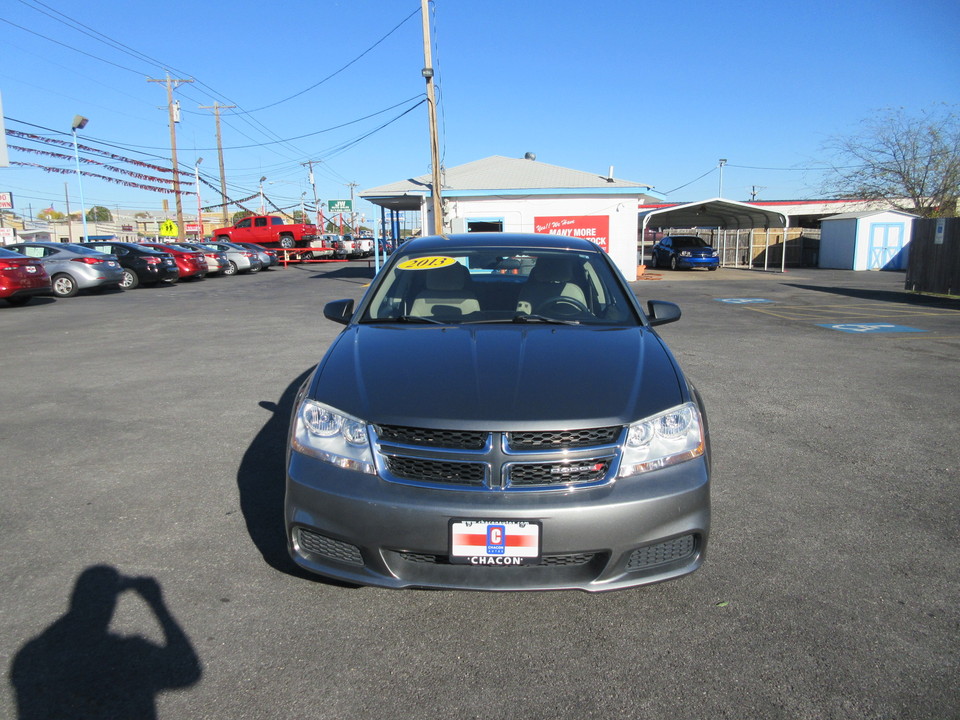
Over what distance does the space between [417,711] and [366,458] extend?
0.90 metres

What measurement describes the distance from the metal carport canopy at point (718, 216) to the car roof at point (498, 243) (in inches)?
889

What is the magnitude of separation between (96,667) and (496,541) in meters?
1.54

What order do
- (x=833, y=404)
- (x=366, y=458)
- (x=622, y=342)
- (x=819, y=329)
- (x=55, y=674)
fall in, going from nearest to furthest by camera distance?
(x=55, y=674) < (x=366, y=458) < (x=622, y=342) < (x=833, y=404) < (x=819, y=329)

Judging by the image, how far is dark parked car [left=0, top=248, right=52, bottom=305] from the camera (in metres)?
15.2

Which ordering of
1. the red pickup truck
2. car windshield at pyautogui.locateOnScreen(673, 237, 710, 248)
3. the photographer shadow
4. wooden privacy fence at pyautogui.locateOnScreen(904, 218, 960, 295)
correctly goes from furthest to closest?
the red pickup truck, car windshield at pyautogui.locateOnScreen(673, 237, 710, 248), wooden privacy fence at pyautogui.locateOnScreen(904, 218, 960, 295), the photographer shadow

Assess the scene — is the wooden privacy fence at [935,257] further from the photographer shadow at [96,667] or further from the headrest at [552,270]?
the photographer shadow at [96,667]

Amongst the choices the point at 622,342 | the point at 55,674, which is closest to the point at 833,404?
the point at 622,342

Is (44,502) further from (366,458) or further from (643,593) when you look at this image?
(643,593)

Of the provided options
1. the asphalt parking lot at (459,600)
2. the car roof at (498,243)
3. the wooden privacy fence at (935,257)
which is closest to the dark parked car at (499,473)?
the asphalt parking lot at (459,600)

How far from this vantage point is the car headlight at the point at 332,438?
104 inches

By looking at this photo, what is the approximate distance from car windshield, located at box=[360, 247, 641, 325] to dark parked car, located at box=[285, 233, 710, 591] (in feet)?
2.46

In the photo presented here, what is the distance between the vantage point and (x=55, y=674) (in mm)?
2455

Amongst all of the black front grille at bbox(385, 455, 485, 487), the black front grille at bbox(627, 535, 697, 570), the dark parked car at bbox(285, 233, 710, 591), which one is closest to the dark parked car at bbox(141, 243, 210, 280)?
the dark parked car at bbox(285, 233, 710, 591)

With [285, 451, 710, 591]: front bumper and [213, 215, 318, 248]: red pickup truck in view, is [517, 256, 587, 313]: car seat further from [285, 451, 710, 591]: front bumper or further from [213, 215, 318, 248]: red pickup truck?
[213, 215, 318, 248]: red pickup truck
